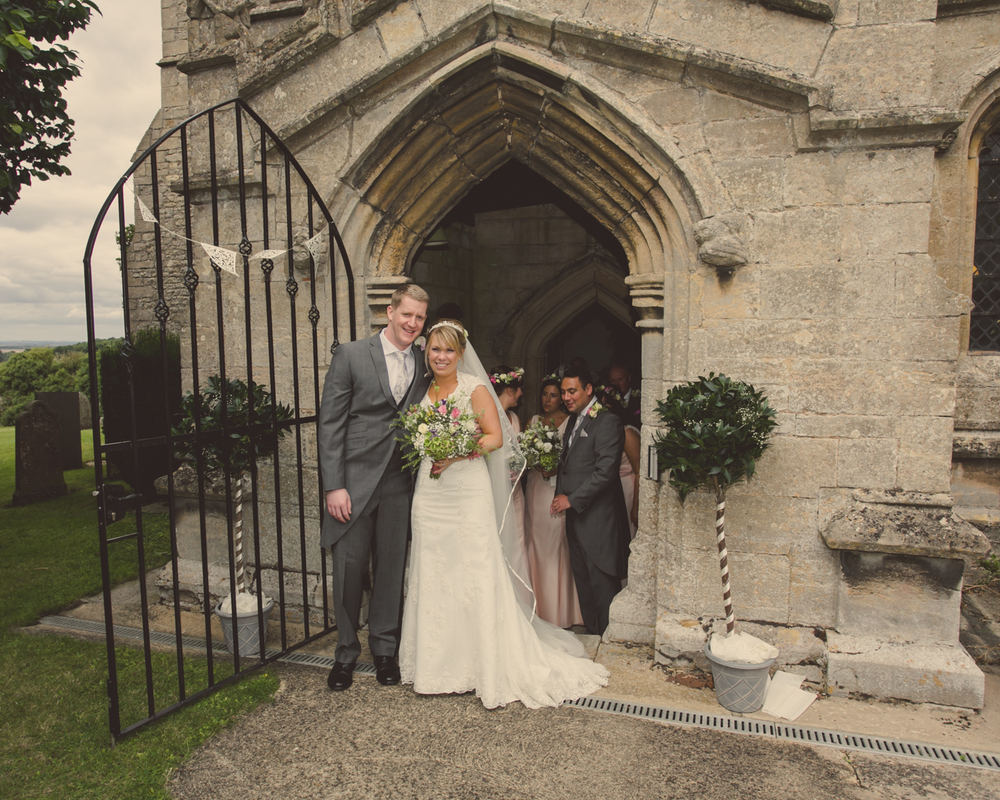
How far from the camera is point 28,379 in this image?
83.5ft

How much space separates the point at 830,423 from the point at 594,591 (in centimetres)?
191

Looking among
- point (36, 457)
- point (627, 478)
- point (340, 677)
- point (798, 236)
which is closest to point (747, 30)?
point (798, 236)

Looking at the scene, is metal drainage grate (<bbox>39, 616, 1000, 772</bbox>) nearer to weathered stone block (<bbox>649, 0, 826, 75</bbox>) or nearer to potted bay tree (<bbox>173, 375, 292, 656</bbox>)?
potted bay tree (<bbox>173, 375, 292, 656</bbox>)

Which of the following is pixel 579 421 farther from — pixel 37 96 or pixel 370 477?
pixel 37 96

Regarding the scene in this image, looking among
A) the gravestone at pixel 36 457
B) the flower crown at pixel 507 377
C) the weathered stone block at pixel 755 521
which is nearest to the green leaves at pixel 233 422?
the flower crown at pixel 507 377

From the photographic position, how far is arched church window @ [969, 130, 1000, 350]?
13.7 feet

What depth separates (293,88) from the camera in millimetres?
4160

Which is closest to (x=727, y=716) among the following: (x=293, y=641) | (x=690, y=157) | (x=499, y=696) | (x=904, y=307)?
(x=499, y=696)

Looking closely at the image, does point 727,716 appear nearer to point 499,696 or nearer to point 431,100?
point 499,696

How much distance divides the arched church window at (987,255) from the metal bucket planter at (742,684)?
8.68ft

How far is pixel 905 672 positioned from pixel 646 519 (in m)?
1.52

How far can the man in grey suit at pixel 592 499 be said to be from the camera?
172 inches

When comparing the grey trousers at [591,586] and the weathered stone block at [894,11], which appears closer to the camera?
the weathered stone block at [894,11]

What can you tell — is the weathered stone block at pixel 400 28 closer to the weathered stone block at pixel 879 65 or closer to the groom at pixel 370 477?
the groom at pixel 370 477
